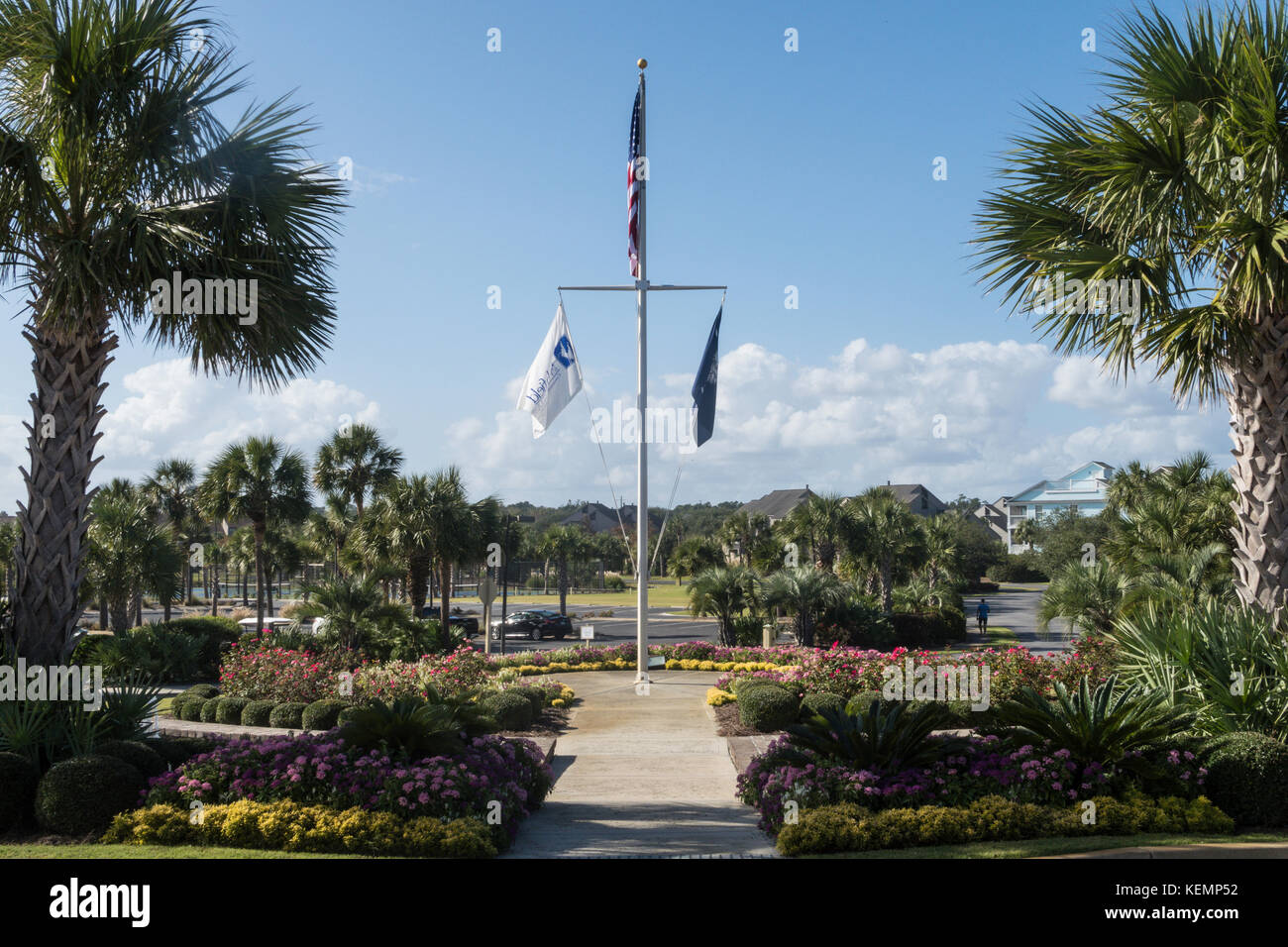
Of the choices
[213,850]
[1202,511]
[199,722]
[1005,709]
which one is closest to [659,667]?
[199,722]

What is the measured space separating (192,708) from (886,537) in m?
27.5

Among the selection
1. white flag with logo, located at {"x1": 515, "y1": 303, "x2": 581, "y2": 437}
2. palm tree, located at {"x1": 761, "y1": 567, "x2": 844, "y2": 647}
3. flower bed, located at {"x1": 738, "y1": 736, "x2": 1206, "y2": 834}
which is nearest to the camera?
flower bed, located at {"x1": 738, "y1": 736, "x2": 1206, "y2": 834}

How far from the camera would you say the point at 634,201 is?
18875 millimetres

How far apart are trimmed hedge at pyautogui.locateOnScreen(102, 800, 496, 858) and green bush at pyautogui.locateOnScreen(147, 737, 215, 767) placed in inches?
54.2

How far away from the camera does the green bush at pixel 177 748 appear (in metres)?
9.38

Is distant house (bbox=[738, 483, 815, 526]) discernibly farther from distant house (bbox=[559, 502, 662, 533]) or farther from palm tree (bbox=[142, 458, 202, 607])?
palm tree (bbox=[142, 458, 202, 607])

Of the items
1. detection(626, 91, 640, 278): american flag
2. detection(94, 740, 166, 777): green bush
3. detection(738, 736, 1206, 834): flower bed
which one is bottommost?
detection(738, 736, 1206, 834): flower bed

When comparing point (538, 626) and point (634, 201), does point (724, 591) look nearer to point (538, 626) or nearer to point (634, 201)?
point (634, 201)

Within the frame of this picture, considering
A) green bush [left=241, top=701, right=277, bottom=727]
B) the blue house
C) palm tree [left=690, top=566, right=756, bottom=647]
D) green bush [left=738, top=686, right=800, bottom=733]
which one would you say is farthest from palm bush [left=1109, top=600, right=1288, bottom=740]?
the blue house

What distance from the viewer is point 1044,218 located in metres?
11.2

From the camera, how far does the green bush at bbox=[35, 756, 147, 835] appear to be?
317 inches

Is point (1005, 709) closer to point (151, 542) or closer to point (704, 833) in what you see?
point (704, 833)

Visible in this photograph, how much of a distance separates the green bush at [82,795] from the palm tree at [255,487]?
26229 mm
